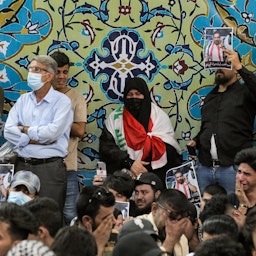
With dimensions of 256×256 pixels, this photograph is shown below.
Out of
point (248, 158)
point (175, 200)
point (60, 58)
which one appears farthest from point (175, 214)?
point (60, 58)

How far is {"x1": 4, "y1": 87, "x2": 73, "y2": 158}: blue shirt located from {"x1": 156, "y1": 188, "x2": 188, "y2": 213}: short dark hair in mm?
2114

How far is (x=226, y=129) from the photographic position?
11.9m

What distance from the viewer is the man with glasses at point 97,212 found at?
28.6 feet

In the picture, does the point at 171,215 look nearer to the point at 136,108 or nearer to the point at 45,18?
the point at 136,108

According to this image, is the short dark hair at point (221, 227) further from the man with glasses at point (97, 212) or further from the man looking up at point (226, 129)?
the man looking up at point (226, 129)

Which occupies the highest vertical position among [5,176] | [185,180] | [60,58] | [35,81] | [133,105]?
[60,58]

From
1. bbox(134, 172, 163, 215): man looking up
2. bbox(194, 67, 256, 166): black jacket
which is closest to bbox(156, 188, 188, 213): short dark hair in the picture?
bbox(134, 172, 163, 215): man looking up

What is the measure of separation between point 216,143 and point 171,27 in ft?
5.01

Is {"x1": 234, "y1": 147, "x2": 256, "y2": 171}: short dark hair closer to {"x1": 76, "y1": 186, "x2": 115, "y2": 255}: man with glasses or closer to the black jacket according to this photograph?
the black jacket

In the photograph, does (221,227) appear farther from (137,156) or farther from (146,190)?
(137,156)

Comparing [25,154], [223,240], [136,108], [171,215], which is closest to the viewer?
[223,240]

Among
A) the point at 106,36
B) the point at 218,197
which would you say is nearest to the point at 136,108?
the point at 106,36

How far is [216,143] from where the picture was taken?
11906 millimetres

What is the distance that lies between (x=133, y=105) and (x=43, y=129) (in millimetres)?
1301
